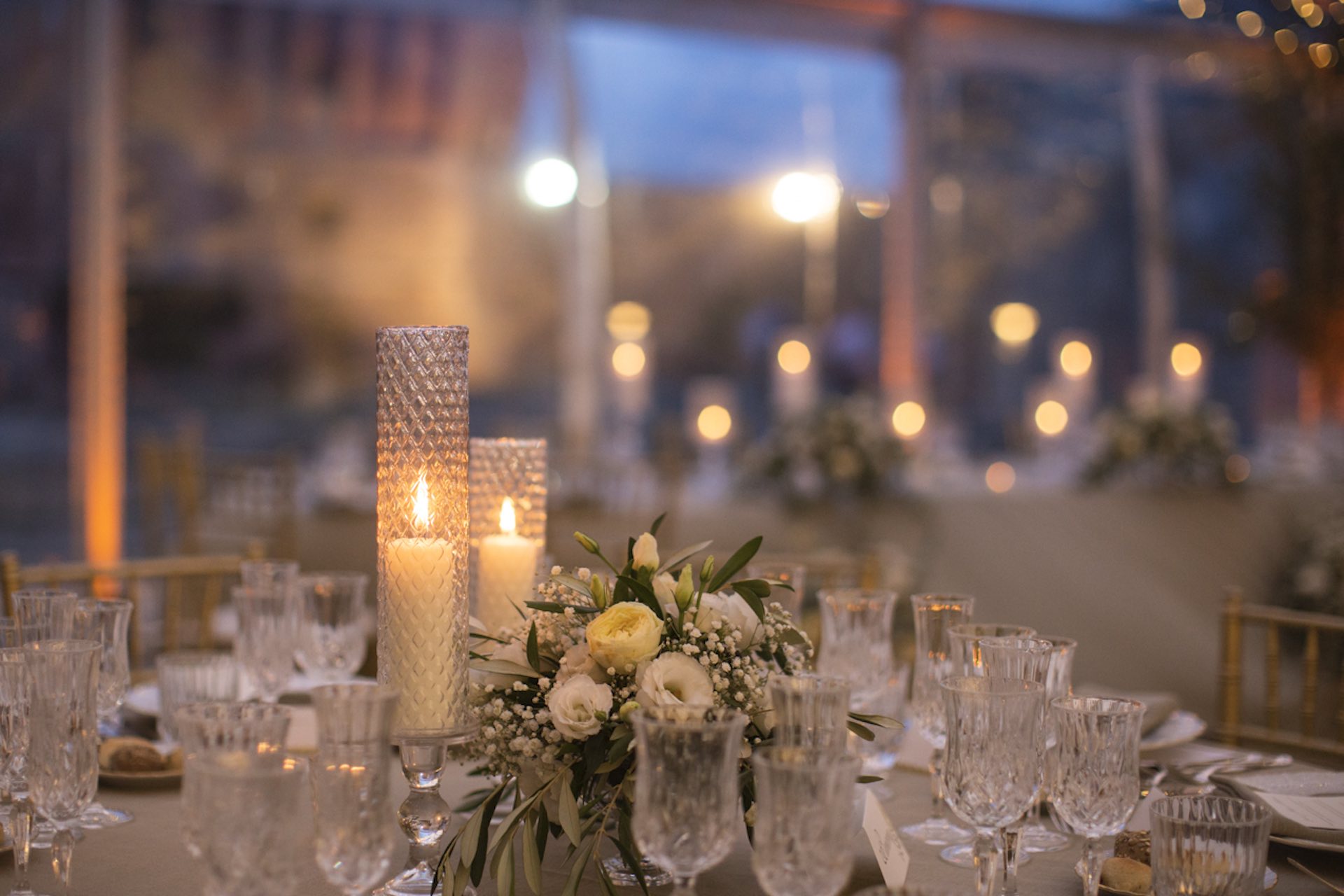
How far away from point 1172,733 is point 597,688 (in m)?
1.01

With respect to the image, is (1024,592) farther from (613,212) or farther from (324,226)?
(324,226)

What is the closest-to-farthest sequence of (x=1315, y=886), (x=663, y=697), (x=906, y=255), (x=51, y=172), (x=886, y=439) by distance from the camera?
(x=663, y=697) < (x=1315, y=886) < (x=886, y=439) < (x=51, y=172) < (x=906, y=255)

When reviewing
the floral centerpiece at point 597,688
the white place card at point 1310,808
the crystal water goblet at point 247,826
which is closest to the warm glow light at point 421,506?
the floral centerpiece at point 597,688

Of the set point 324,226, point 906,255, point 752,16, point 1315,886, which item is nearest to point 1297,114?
point 906,255

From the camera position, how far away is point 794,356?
6.40 metres

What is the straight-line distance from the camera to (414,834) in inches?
53.0

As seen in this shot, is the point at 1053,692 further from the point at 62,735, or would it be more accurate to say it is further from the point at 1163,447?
the point at 1163,447

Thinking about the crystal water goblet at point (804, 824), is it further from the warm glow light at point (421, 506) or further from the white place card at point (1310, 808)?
the white place card at point (1310, 808)

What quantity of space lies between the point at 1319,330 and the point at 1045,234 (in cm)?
147

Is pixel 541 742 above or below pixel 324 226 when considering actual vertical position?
below

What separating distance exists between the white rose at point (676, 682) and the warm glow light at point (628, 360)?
192 inches

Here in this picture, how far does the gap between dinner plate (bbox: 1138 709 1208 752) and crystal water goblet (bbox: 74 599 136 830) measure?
4.49 ft

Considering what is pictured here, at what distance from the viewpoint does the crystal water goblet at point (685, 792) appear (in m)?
1.07

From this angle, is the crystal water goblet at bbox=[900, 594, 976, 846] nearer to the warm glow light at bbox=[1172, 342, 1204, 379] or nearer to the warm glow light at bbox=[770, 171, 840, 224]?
the warm glow light at bbox=[770, 171, 840, 224]
